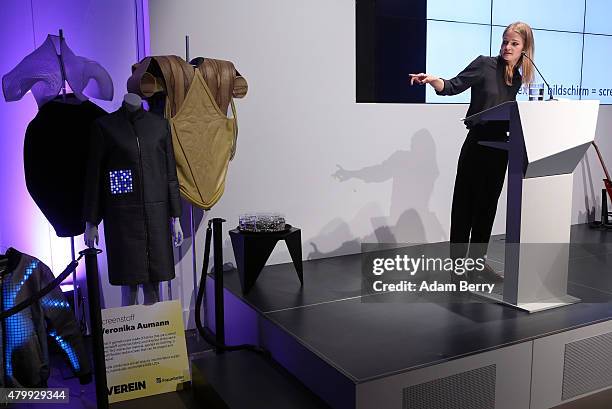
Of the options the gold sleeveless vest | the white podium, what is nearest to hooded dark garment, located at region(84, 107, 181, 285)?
the gold sleeveless vest

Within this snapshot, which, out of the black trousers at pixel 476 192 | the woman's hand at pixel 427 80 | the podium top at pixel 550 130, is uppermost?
the woman's hand at pixel 427 80

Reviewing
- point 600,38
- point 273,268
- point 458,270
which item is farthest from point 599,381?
point 600,38

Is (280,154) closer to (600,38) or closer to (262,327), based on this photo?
(262,327)

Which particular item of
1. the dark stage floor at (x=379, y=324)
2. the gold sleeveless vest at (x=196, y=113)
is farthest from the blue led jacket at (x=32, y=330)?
the gold sleeveless vest at (x=196, y=113)

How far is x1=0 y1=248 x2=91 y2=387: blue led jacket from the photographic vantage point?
2.46 meters

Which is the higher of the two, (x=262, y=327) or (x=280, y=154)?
(x=280, y=154)

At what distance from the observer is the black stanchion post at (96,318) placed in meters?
2.11

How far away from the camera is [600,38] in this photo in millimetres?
5152

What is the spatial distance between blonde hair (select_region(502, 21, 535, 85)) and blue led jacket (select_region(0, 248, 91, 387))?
261cm

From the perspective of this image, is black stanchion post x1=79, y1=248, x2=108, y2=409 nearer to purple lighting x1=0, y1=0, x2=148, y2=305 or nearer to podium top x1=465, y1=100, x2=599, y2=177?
purple lighting x1=0, y1=0, x2=148, y2=305

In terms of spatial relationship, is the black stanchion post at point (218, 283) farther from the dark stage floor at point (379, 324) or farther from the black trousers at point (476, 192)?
the black trousers at point (476, 192)

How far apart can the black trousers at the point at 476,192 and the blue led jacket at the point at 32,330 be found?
2100 mm

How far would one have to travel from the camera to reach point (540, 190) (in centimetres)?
258

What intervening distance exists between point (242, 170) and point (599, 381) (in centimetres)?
223
